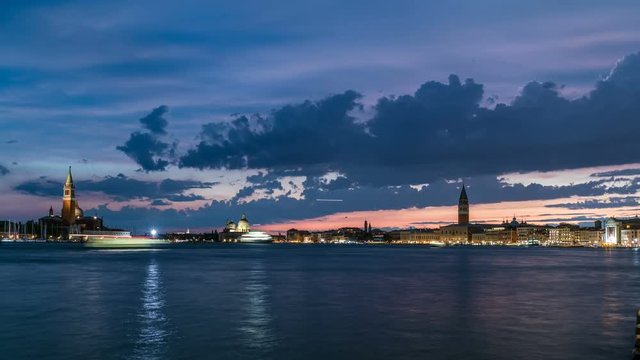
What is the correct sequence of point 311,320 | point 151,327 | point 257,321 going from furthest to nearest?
1. point 311,320
2. point 257,321
3. point 151,327

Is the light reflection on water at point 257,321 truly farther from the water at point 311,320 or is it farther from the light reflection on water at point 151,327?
the light reflection on water at point 151,327

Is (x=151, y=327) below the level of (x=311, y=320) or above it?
above

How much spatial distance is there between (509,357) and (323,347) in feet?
25.7

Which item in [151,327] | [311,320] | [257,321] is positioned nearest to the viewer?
[151,327]

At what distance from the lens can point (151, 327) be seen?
34.6 metres

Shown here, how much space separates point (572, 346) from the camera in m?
30.0

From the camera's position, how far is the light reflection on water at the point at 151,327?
2838cm

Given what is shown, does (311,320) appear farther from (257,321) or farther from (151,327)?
(151,327)

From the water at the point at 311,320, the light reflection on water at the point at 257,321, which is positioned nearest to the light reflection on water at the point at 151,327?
the water at the point at 311,320

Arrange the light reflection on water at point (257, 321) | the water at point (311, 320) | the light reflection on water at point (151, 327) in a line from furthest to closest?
the light reflection on water at point (257, 321)
the water at point (311, 320)
the light reflection on water at point (151, 327)

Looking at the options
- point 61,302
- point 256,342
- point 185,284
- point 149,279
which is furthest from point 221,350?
point 149,279

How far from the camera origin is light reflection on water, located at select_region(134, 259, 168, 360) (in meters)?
28.4

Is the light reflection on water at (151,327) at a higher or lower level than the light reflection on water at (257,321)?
higher

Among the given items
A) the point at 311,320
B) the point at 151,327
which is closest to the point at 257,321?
the point at 311,320
